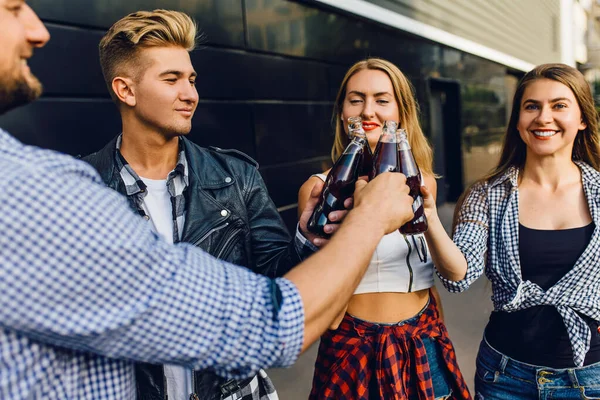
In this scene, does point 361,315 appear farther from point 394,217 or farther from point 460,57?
point 460,57

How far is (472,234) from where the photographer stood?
220 cm

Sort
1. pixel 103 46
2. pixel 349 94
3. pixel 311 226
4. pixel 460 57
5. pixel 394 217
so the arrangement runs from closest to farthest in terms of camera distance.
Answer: pixel 394 217
pixel 311 226
pixel 103 46
pixel 349 94
pixel 460 57

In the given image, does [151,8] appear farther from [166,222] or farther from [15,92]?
[15,92]

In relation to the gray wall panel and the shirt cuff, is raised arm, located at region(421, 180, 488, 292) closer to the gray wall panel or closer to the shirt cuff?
the shirt cuff

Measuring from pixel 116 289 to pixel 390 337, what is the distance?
148cm

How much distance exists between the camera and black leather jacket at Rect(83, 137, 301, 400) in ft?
6.24

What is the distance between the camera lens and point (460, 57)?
918 cm

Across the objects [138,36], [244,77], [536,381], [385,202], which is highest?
[244,77]

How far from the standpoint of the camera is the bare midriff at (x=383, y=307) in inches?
90.0

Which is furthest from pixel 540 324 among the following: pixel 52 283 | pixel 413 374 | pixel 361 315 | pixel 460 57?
pixel 460 57

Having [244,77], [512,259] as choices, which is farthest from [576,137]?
[244,77]

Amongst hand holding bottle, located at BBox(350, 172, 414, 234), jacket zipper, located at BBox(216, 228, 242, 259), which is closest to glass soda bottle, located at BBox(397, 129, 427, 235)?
hand holding bottle, located at BBox(350, 172, 414, 234)

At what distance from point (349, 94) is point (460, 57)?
7243mm

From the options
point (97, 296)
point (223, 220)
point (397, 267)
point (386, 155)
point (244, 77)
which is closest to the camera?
point (97, 296)
